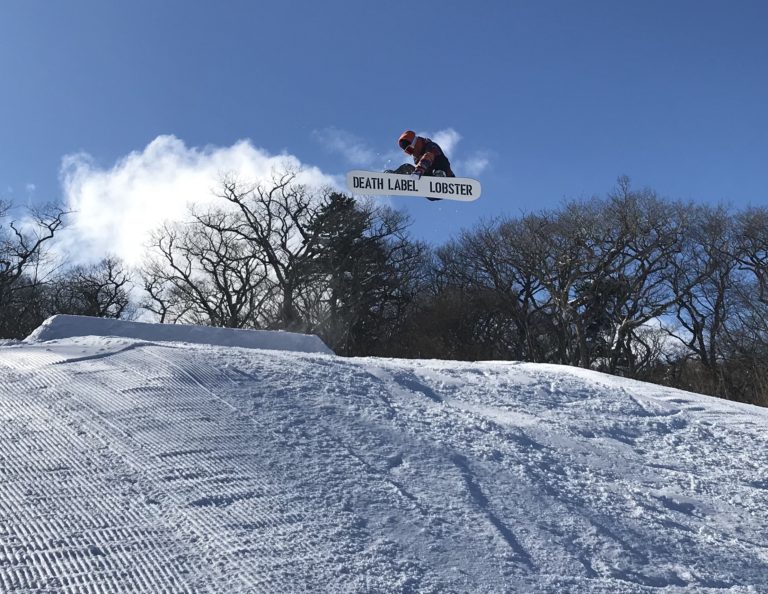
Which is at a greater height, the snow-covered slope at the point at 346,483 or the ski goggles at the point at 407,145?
the ski goggles at the point at 407,145

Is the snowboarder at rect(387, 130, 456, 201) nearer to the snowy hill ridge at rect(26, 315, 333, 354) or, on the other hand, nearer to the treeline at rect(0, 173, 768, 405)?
the snowy hill ridge at rect(26, 315, 333, 354)

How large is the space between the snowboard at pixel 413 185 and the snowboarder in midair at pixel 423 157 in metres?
0.08

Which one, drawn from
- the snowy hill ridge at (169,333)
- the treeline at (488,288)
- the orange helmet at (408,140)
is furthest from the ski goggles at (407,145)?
the treeline at (488,288)

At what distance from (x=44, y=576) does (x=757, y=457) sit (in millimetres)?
5449

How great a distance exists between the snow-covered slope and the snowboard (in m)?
1.73

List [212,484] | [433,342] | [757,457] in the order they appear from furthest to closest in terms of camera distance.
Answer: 1. [433,342]
2. [757,457]
3. [212,484]

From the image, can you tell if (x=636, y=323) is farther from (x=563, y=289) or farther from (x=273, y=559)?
(x=273, y=559)

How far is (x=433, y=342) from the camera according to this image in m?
30.1

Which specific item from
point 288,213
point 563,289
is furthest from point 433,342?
point 288,213

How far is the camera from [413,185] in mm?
7363

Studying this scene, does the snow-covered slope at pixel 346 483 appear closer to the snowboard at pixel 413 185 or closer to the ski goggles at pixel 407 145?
the snowboard at pixel 413 185

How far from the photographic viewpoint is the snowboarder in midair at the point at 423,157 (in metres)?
7.31

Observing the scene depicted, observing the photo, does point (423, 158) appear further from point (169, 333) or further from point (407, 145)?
point (169, 333)

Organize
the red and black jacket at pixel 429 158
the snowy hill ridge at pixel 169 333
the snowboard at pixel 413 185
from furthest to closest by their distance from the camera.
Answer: the snowy hill ridge at pixel 169 333 → the red and black jacket at pixel 429 158 → the snowboard at pixel 413 185
